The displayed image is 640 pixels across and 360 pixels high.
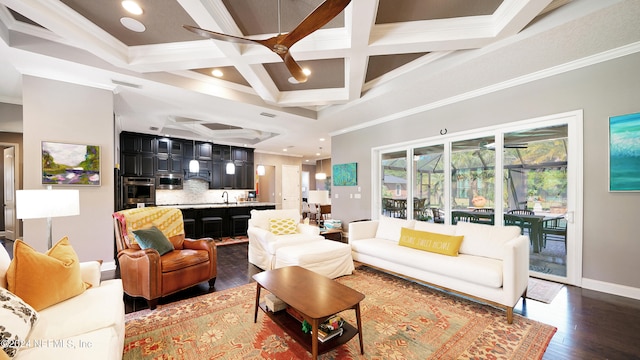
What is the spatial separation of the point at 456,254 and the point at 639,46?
302cm

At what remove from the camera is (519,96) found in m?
3.59

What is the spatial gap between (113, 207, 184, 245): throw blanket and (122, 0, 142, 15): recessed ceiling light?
228cm

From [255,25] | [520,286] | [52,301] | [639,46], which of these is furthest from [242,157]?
[639,46]

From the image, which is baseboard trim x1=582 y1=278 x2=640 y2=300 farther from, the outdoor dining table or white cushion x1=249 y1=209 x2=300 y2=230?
white cushion x1=249 y1=209 x2=300 y2=230

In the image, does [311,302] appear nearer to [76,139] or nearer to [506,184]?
[506,184]

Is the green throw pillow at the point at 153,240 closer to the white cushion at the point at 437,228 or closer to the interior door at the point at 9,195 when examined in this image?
the white cushion at the point at 437,228

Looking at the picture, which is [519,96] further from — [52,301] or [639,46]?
[52,301]

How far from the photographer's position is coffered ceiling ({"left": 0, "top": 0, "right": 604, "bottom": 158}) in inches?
94.7

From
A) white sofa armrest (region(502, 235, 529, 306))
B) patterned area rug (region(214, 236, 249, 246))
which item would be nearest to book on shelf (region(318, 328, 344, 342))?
white sofa armrest (region(502, 235, 529, 306))

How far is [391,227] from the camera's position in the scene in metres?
4.01

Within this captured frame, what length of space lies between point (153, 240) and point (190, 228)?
10.2 feet

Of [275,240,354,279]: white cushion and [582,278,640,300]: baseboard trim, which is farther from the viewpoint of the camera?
[275,240,354,279]: white cushion

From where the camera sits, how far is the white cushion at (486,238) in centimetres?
289

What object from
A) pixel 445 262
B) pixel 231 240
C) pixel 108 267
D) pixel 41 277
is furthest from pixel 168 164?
pixel 445 262
